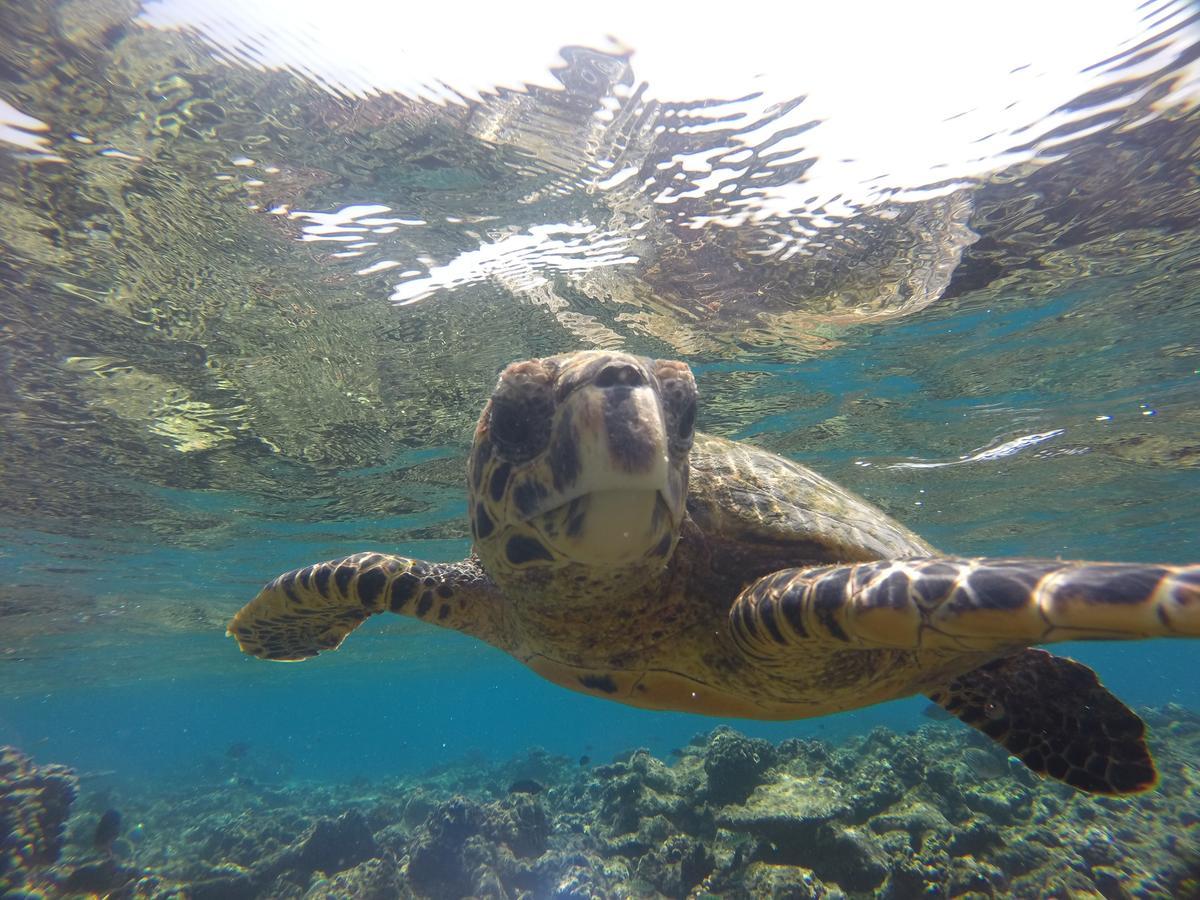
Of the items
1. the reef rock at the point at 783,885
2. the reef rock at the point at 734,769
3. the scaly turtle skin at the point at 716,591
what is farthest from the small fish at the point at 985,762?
the scaly turtle skin at the point at 716,591

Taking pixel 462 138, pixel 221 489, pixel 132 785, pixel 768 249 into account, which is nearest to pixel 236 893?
pixel 221 489

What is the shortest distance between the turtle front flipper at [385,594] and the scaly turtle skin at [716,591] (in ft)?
0.06

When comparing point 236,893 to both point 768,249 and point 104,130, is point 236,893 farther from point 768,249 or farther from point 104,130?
point 768,249

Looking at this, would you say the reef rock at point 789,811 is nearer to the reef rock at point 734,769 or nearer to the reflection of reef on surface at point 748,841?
the reflection of reef on surface at point 748,841

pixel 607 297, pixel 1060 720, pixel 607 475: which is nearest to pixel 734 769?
pixel 1060 720

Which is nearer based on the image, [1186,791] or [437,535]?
[1186,791]

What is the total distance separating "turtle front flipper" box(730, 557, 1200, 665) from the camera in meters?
1.95

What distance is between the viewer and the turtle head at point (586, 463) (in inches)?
93.0

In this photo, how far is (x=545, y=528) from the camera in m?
2.62

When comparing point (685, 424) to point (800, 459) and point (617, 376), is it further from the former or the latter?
point (800, 459)

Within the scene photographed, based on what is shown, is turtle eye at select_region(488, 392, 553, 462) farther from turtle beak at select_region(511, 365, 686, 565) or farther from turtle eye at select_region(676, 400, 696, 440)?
turtle eye at select_region(676, 400, 696, 440)

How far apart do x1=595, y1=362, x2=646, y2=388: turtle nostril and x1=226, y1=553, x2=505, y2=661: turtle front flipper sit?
2691mm

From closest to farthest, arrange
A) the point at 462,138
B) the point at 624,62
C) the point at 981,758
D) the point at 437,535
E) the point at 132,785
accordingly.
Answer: the point at 624,62, the point at 462,138, the point at 981,758, the point at 437,535, the point at 132,785

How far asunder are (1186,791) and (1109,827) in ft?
13.5
